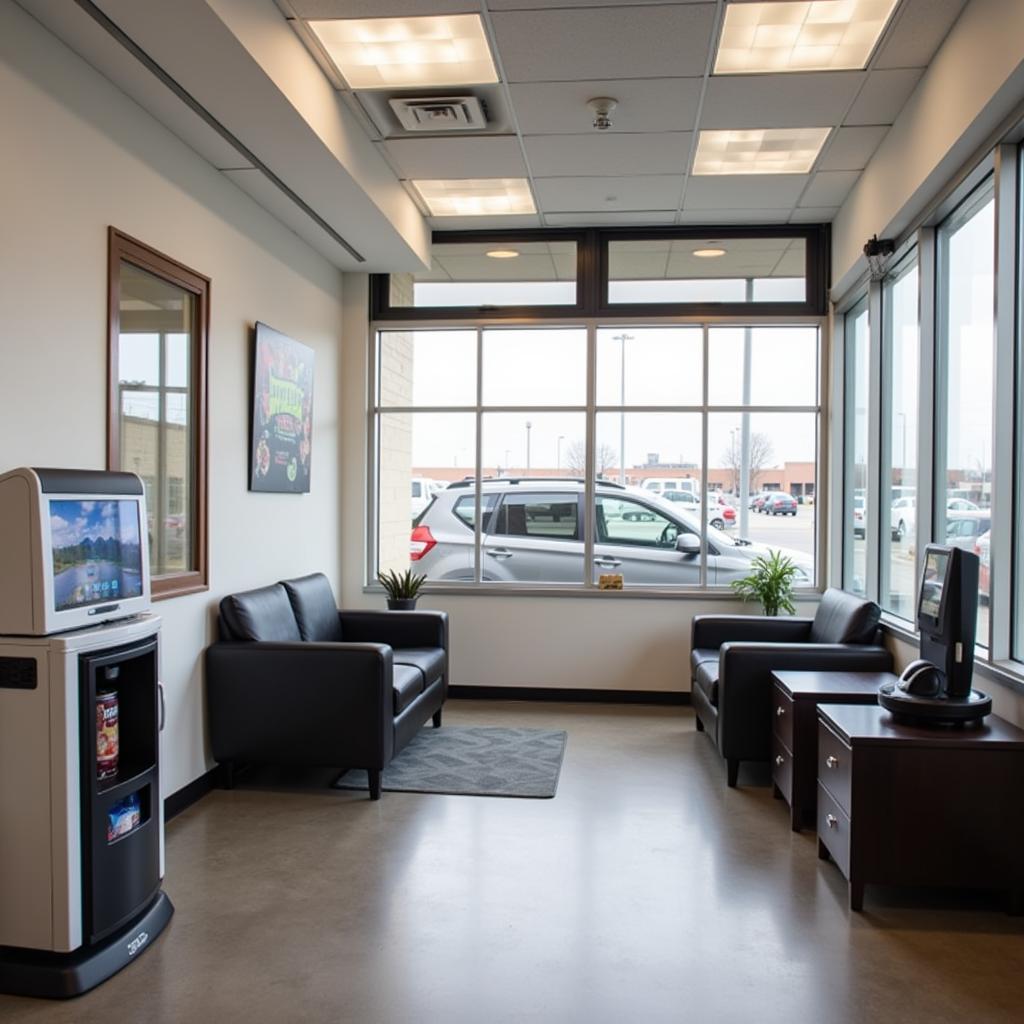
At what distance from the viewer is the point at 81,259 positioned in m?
3.37

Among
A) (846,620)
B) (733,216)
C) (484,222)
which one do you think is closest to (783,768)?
(846,620)

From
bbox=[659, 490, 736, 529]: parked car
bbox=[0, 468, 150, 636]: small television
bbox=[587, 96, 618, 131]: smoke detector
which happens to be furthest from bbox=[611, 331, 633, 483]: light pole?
bbox=[0, 468, 150, 636]: small television

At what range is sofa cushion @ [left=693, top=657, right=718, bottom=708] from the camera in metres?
4.90

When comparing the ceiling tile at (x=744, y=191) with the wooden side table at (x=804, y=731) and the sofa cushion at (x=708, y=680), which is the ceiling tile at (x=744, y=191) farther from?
the wooden side table at (x=804, y=731)

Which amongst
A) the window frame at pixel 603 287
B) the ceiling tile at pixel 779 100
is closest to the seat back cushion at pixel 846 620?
the window frame at pixel 603 287

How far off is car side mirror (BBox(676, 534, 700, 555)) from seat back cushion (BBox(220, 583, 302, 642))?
2.83 meters

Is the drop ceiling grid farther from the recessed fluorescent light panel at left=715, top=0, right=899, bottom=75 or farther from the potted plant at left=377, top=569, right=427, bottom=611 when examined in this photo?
the potted plant at left=377, top=569, right=427, bottom=611

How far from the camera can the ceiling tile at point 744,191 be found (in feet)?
17.9

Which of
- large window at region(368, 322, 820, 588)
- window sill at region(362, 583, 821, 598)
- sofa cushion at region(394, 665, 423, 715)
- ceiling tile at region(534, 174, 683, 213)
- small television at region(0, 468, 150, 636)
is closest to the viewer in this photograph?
small television at region(0, 468, 150, 636)

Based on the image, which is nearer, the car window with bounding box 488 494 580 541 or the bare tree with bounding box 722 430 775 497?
the bare tree with bounding box 722 430 775 497

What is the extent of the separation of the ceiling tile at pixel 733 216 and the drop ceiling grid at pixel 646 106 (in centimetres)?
2

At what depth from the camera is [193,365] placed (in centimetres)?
430

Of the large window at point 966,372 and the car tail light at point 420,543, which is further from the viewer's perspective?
the car tail light at point 420,543

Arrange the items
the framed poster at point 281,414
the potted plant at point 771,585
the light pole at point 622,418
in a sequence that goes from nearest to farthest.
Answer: the framed poster at point 281,414, the potted plant at point 771,585, the light pole at point 622,418
